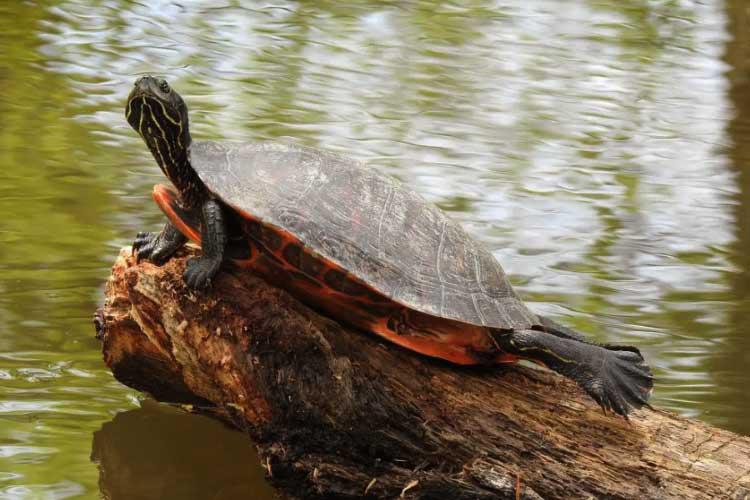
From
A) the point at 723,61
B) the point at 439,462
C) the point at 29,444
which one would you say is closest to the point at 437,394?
the point at 439,462

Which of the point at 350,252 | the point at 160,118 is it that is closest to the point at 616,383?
the point at 350,252

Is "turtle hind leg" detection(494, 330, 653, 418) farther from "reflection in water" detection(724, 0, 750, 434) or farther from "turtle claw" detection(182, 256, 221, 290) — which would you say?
"reflection in water" detection(724, 0, 750, 434)

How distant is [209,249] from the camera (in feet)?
10.2

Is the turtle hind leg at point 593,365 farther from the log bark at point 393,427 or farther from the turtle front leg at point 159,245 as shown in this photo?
the turtle front leg at point 159,245

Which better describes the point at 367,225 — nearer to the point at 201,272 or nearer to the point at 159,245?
the point at 201,272

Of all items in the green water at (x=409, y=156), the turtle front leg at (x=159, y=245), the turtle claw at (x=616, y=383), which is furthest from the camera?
the green water at (x=409, y=156)

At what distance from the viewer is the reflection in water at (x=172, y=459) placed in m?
3.52

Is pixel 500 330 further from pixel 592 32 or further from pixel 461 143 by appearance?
pixel 592 32

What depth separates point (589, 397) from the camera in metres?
3.25

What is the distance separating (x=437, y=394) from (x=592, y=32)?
24.5 ft

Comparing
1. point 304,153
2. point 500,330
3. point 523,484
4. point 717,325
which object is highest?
point 304,153

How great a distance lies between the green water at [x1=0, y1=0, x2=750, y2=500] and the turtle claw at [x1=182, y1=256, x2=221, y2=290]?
2.78 feet

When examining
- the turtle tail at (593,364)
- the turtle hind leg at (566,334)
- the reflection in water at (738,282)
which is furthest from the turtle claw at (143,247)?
the reflection in water at (738,282)

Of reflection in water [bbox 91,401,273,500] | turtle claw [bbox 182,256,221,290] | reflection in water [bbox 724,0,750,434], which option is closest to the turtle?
turtle claw [bbox 182,256,221,290]
